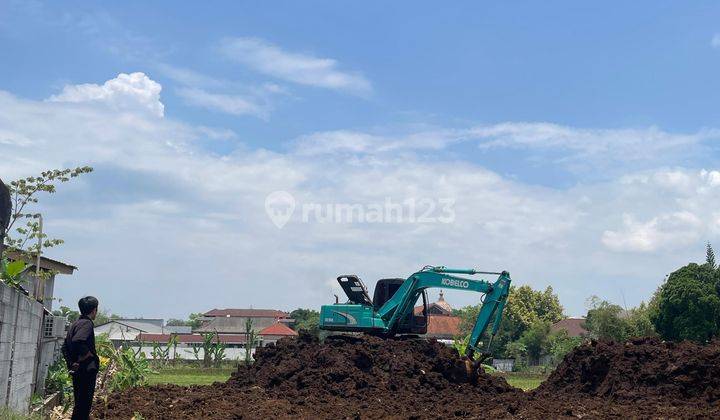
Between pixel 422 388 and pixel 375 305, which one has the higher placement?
pixel 375 305

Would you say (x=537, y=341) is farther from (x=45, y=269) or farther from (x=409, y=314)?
(x=45, y=269)

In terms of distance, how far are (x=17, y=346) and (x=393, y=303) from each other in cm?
1187

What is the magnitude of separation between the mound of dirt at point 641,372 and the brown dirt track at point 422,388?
2cm

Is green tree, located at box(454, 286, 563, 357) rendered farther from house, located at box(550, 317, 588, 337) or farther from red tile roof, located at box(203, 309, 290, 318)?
red tile roof, located at box(203, 309, 290, 318)

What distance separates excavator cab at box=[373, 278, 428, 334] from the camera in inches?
848

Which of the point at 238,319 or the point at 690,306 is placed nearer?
the point at 690,306

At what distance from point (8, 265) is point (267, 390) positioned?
7.67 m

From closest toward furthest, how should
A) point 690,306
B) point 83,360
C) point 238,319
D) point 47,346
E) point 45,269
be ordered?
1. point 83,360
2. point 47,346
3. point 45,269
4. point 690,306
5. point 238,319

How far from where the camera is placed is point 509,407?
49.5 feet

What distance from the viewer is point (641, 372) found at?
1798 centimetres

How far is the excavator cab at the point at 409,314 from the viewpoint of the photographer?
21531 mm

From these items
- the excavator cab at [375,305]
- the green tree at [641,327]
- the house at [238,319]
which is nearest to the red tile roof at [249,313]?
the house at [238,319]

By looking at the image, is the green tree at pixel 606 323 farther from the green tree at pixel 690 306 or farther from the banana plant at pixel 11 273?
the banana plant at pixel 11 273

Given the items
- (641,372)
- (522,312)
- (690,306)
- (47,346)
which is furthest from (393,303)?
(522,312)
